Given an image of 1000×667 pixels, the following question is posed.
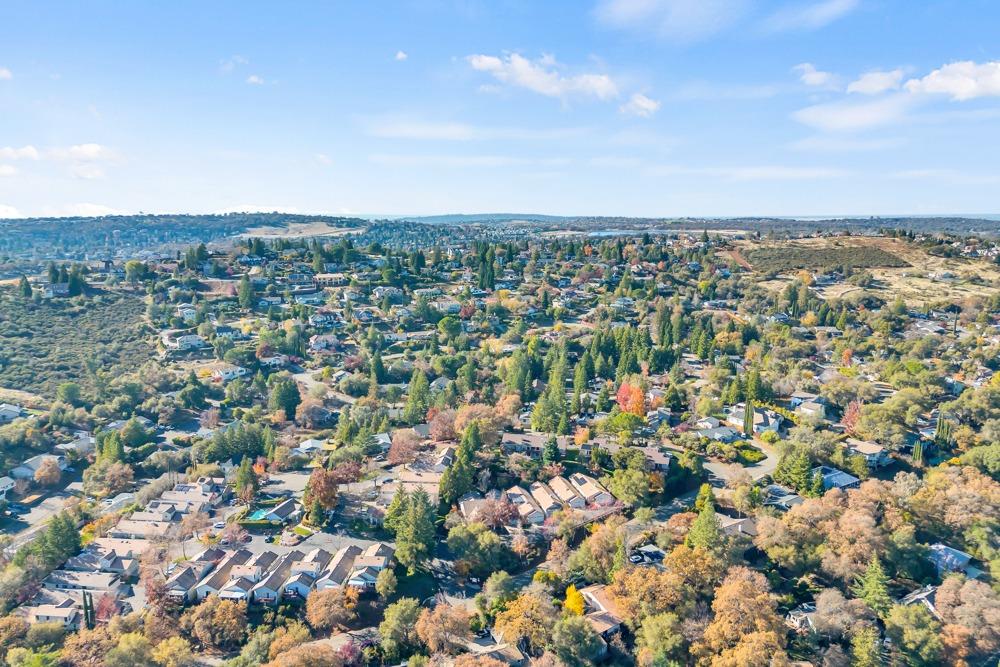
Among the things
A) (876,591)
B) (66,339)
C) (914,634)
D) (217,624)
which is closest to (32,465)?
(217,624)

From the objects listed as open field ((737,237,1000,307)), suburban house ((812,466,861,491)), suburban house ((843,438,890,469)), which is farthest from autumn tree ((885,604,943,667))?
open field ((737,237,1000,307))

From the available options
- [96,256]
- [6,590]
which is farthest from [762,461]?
[96,256]

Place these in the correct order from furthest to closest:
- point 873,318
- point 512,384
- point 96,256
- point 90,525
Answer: point 96,256
point 873,318
point 512,384
point 90,525

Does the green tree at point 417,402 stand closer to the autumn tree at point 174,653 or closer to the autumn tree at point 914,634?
the autumn tree at point 174,653

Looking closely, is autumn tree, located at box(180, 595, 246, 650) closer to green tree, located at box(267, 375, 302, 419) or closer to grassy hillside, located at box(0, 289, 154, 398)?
green tree, located at box(267, 375, 302, 419)

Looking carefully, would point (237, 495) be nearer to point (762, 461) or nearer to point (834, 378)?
point (762, 461)

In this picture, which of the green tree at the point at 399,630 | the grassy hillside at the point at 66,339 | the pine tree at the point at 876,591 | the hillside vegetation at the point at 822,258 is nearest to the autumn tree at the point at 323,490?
Result: the green tree at the point at 399,630
